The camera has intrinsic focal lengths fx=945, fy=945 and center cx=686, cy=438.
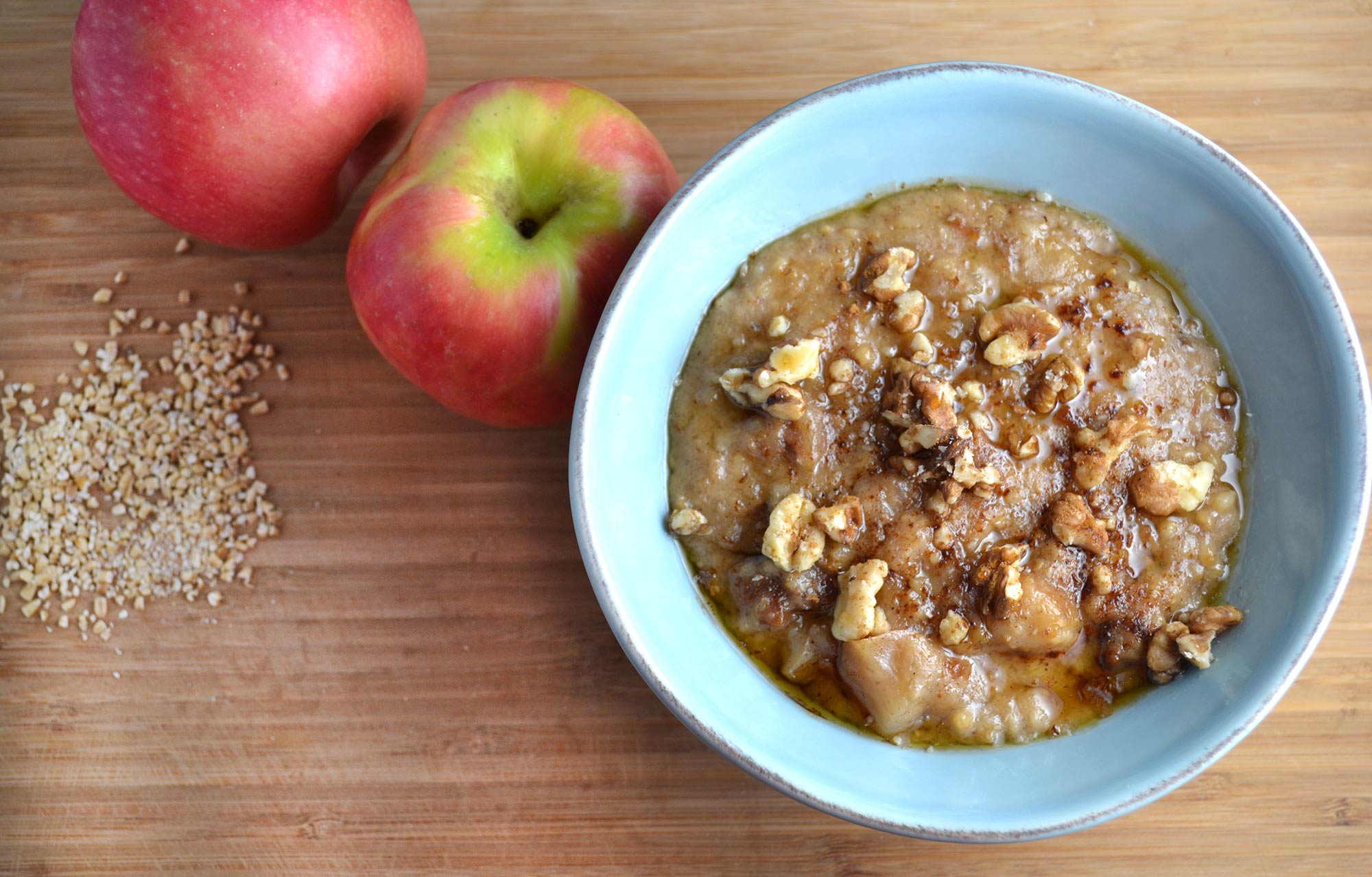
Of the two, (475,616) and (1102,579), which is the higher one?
(1102,579)

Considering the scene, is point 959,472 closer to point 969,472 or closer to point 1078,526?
point 969,472

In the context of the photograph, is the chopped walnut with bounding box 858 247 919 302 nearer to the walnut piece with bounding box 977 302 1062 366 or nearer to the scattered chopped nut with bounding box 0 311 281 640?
the walnut piece with bounding box 977 302 1062 366

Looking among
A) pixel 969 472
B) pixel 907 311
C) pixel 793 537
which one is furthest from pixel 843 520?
pixel 907 311

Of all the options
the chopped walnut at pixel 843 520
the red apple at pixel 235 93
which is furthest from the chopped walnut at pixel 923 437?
the red apple at pixel 235 93

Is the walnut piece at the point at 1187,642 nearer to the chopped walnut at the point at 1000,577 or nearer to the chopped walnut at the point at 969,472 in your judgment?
the chopped walnut at the point at 1000,577

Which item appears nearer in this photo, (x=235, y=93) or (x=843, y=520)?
(x=843, y=520)

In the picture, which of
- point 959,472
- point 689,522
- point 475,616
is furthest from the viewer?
point 475,616
